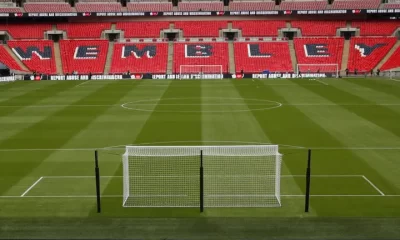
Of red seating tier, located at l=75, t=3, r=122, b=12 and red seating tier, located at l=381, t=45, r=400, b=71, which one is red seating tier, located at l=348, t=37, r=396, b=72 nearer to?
red seating tier, located at l=381, t=45, r=400, b=71

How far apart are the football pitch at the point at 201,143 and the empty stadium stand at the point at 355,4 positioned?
96.7 feet

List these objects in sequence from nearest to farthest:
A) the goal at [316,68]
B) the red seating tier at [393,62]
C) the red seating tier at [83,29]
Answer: the red seating tier at [393,62] < the goal at [316,68] < the red seating tier at [83,29]

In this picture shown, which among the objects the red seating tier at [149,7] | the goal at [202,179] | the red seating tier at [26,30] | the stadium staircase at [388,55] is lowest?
the goal at [202,179]

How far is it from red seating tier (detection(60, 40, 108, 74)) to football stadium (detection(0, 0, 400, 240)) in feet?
0.88

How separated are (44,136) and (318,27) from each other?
181 ft

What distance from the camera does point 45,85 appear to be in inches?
2024

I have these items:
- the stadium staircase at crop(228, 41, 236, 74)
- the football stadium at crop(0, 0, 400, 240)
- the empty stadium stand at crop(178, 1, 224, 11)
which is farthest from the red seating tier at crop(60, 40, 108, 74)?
the stadium staircase at crop(228, 41, 236, 74)

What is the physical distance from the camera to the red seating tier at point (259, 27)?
235ft

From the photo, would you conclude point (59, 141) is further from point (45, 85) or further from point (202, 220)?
point (45, 85)

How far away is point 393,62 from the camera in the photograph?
2495 inches

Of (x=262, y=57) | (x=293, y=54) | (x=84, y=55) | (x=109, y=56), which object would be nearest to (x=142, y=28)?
(x=109, y=56)

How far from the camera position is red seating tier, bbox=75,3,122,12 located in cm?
7450

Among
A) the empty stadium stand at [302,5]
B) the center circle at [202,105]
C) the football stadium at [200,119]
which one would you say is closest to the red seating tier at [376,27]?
the football stadium at [200,119]

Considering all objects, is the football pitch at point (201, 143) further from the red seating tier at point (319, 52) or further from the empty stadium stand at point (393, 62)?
the empty stadium stand at point (393, 62)
